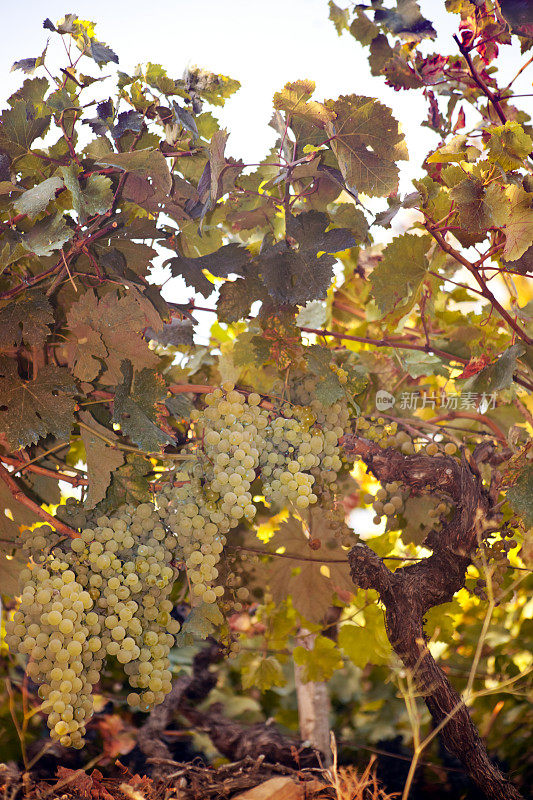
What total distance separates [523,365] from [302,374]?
0.36 metres

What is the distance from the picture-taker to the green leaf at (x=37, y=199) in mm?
633

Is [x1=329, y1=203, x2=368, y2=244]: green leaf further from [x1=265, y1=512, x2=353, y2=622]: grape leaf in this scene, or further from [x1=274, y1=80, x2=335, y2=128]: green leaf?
[x1=265, y1=512, x2=353, y2=622]: grape leaf

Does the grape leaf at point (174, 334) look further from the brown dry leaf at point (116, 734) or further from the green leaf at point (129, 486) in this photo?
the brown dry leaf at point (116, 734)

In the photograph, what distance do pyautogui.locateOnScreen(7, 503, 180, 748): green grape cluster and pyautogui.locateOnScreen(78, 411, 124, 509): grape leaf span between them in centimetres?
5

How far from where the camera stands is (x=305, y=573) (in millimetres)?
1109

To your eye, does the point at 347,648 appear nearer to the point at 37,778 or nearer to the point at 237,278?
the point at 37,778

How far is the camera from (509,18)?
0.80 m

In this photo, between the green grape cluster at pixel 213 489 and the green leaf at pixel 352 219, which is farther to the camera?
the green leaf at pixel 352 219

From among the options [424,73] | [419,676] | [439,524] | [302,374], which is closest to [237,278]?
[302,374]

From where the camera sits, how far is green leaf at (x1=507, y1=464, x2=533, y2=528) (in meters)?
0.86

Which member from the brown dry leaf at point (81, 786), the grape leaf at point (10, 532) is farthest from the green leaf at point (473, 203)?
the brown dry leaf at point (81, 786)

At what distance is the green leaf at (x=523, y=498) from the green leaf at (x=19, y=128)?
0.80 metres

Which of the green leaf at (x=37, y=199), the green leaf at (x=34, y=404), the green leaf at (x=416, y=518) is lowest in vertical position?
the green leaf at (x=416, y=518)

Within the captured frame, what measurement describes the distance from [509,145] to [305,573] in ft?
2.56
